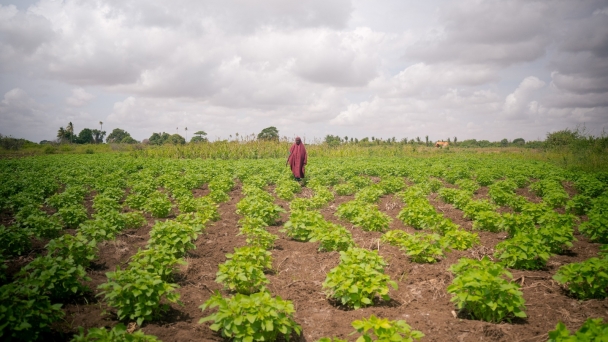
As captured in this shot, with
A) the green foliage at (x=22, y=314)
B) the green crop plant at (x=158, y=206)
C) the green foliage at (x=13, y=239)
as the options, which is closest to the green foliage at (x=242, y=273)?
the green foliage at (x=22, y=314)

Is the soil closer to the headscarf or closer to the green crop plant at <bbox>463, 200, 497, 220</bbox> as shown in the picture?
the green crop plant at <bbox>463, 200, 497, 220</bbox>

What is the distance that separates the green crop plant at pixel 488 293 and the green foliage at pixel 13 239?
7.91m

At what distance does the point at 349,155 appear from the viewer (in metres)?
36.9

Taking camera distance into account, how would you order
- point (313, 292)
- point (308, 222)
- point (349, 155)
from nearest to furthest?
point (313, 292), point (308, 222), point (349, 155)

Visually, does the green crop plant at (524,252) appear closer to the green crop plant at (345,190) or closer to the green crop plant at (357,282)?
the green crop plant at (357,282)

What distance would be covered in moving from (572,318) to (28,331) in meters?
6.93

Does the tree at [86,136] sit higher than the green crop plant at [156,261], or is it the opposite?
the tree at [86,136]

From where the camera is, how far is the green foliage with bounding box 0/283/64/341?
353 cm

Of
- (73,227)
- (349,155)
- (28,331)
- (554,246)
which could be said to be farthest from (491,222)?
(349,155)

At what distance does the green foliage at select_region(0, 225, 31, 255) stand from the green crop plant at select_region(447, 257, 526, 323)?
7909mm

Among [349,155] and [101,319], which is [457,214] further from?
[349,155]

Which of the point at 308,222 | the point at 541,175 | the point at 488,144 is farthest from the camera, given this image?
the point at 488,144

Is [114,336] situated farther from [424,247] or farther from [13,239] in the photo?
[424,247]

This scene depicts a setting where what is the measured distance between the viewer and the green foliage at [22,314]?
353cm
